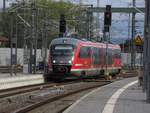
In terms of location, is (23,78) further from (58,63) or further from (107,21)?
(107,21)

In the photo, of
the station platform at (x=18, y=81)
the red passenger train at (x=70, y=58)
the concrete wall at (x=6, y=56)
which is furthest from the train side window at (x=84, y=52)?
the concrete wall at (x=6, y=56)

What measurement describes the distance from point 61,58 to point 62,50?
0.63 metres

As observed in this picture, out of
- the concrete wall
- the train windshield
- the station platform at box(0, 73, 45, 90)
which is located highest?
the train windshield

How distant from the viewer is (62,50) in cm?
4122

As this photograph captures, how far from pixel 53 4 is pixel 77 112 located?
3992 inches

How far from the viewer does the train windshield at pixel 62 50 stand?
135 feet

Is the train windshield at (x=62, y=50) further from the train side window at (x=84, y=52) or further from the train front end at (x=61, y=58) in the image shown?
the train side window at (x=84, y=52)

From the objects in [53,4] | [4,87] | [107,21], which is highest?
[53,4]

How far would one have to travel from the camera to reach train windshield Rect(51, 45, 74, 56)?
1618 inches

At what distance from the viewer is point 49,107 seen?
20828 millimetres

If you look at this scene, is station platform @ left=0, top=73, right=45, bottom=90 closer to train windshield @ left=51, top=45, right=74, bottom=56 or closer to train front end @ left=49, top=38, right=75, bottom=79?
train front end @ left=49, top=38, right=75, bottom=79

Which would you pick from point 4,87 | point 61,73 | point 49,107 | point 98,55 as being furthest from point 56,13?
point 49,107

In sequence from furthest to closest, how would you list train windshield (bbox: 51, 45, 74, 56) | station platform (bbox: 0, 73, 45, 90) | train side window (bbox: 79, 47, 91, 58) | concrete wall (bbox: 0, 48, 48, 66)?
concrete wall (bbox: 0, 48, 48, 66) → train side window (bbox: 79, 47, 91, 58) → train windshield (bbox: 51, 45, 74, 56) → station platform (bbox: 0, 73, 45, 90)

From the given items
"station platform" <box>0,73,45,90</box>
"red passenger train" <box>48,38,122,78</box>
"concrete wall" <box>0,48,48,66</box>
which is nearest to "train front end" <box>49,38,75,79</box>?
"red passenger train" <box>48,38,122,78</box>
